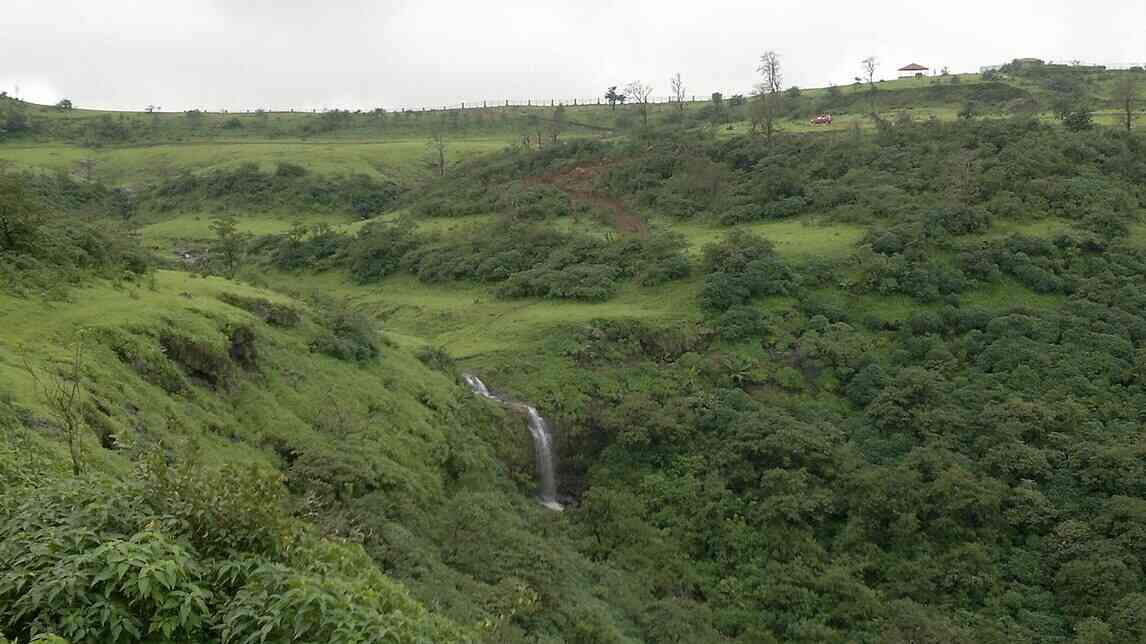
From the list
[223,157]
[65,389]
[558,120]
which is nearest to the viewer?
[65,389]

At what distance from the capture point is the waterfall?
987 inches

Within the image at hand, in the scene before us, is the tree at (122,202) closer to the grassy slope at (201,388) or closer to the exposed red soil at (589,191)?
the exposed red soil at (589,191)

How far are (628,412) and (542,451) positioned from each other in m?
3.28

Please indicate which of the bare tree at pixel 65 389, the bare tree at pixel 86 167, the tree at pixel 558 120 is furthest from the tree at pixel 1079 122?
the bare tree at pixel 86 167

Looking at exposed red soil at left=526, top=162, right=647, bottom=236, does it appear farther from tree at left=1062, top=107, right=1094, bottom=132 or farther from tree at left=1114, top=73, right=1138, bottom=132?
tree at left=1114, top=73, right=1138, bottom=132

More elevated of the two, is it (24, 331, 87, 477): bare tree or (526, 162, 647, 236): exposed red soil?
(526, 162, 647, 236): exposed red soil

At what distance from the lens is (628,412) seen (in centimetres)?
2647

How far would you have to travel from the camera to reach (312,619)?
20.9 feet

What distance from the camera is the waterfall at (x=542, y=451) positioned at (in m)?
25.1

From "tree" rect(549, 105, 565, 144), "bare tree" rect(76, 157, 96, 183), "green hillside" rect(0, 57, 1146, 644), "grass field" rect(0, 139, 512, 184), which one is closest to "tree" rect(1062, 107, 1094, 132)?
"green hillside" rect(0, 57, 1146, 644)

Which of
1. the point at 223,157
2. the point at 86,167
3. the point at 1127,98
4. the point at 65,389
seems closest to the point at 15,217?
the point at 65,389

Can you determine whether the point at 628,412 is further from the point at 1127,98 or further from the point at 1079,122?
the point at 1127,98

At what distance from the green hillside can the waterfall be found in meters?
0.50

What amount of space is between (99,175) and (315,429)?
68.5 metres
